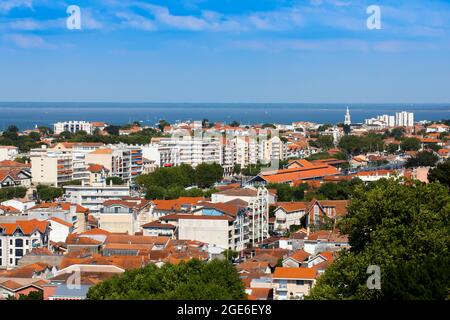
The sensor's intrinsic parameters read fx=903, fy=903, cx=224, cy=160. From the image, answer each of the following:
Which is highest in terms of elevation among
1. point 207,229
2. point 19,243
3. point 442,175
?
point 442,175

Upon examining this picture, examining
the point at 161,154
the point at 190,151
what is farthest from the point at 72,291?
the point at 190,151

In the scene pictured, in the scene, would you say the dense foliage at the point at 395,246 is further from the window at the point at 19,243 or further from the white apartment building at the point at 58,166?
the white apartment building at the point at 58,166

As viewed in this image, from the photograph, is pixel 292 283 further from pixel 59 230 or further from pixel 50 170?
pixel 50 170

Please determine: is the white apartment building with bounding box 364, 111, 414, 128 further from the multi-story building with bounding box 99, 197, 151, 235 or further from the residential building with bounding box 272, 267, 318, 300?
the residential building with bounding box 272, 267, 318, 300
